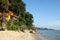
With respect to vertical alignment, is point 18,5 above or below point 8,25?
above

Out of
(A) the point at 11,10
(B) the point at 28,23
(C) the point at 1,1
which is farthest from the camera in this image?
(B) the point at 28,23

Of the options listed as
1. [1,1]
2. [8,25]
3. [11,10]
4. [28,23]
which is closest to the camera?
[1,1]

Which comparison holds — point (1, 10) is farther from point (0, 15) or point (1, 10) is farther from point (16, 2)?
point (16, 2)

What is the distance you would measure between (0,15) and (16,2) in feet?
39.2

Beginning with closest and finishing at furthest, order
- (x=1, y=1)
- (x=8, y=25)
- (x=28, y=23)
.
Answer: (x=1, y=1)
(x=8, y=25)
(x=28, y=23)

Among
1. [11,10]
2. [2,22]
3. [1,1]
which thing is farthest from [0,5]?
[11,10]

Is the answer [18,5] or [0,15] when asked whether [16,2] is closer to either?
[18,5]

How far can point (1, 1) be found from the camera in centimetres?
3941

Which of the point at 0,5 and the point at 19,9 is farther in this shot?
the point at 19,9

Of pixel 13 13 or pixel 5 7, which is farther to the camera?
pixel 13 13

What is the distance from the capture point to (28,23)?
287ft

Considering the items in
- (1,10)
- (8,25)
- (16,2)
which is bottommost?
(8,25)

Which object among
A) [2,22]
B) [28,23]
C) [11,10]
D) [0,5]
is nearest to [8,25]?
[2,22]

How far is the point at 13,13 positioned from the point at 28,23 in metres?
34.0
